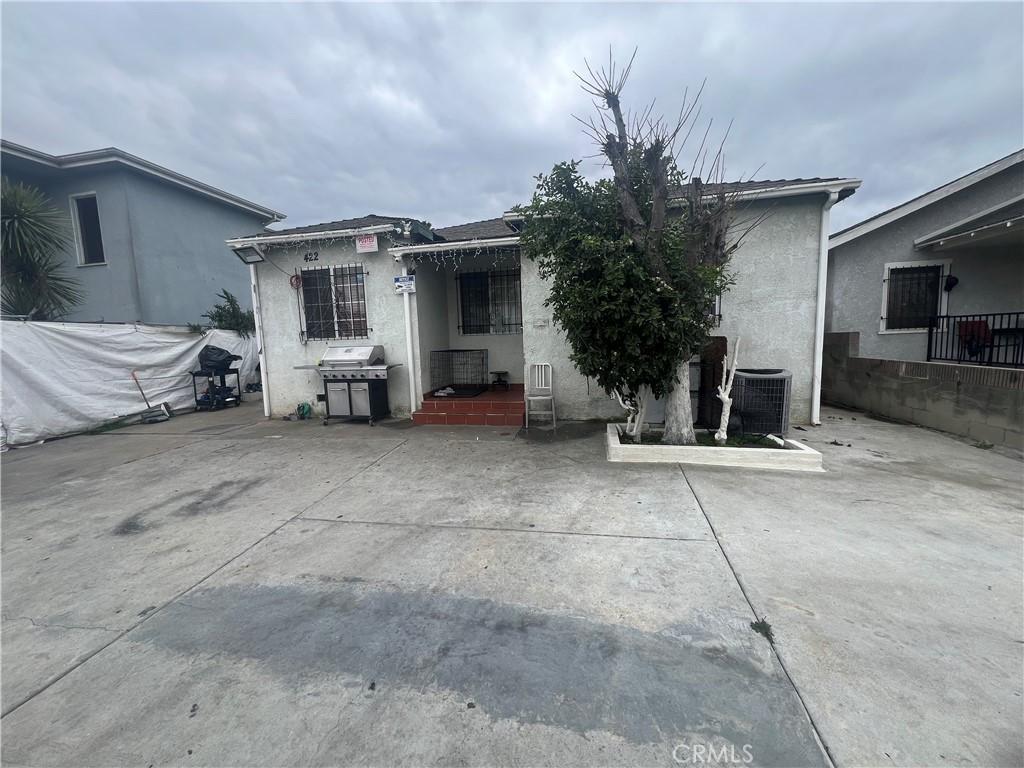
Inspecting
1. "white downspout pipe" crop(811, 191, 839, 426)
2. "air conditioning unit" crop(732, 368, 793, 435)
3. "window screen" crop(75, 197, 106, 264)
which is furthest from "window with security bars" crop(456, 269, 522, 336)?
"window screen" crop(75, 197, 106, 264)

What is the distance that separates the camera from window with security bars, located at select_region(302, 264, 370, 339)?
792 cm

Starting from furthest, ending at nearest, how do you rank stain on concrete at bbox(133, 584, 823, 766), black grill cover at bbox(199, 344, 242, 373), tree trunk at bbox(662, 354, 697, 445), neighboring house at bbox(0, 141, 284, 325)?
1. neighboring house at bbox(0, 141, 284, 325)
2. black grill cover at bbox(199, 344, 242, 373)
3. tree trunk at bbox(662, 354, 697, 445)
4. stain on concrete at bbox(133, 584, 823, 766)

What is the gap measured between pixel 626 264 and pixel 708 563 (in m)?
3.00

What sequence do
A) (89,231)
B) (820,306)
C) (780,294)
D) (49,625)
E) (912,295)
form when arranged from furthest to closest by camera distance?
(89,231) < (912,295) < (780,294) < (820,306) < (49,625)

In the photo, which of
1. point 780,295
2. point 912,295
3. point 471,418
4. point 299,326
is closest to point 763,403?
point 780,295

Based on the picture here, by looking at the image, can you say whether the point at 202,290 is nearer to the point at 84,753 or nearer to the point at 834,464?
the point at 84,753

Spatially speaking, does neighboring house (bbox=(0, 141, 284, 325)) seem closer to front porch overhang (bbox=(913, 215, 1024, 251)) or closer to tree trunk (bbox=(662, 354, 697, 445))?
tree trunk (bbox=(662, 354, 697, 445))

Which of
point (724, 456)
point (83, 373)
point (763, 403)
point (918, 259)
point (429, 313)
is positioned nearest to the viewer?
point (724, 456)

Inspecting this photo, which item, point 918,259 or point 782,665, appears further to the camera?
point 918,259

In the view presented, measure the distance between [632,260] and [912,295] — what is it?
325 inches

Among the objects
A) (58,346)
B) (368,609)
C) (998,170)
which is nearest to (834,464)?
(368,609)

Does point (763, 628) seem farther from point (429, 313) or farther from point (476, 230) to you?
point (476, 230)

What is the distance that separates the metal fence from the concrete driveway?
158 inches

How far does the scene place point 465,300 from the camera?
30.2ft
